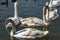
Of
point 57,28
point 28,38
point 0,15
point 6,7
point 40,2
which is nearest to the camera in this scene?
point 28,38

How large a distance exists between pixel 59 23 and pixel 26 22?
3195 mm

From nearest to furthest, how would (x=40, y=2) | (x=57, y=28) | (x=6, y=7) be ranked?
(x=57, y=28)
(x=6, y=7)
(x=40, y=2)

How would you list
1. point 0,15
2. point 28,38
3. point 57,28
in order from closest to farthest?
point 28,38 < point 57,28 < point 0,15

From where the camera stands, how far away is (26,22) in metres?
3.80

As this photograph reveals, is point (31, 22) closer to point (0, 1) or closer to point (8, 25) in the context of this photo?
point (8, 25)

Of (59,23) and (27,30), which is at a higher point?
(27,30)

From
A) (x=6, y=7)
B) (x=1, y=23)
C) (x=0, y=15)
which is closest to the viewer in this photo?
(x=1, y=23)

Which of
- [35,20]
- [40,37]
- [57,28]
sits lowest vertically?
[57,28]

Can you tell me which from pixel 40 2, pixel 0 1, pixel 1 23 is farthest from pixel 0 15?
pixel 40 2

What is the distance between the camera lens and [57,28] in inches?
248

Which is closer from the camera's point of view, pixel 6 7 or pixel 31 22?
pixel 31 22

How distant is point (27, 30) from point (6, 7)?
19.4 ft

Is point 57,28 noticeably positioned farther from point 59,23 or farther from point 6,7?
point 6,7

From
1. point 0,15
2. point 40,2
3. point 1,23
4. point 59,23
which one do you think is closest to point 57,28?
point 59,23
